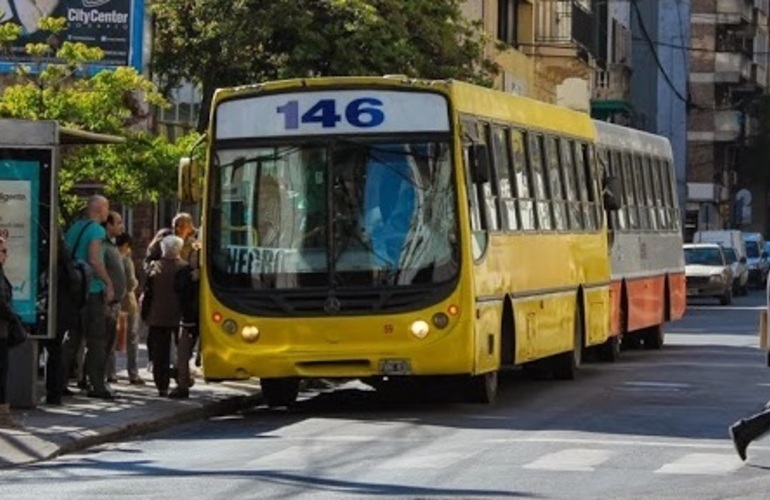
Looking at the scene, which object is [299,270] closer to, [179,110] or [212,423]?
[212,423]

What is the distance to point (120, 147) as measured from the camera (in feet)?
87.4

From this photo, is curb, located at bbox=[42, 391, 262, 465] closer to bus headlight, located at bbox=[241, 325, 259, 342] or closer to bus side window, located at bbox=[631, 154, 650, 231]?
bus headlight, located at bbox=[241, 325, 259, 342]

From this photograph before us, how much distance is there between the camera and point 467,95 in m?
23.5

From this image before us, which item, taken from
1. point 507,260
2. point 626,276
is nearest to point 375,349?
point 507,260

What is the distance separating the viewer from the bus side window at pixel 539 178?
1041 inches

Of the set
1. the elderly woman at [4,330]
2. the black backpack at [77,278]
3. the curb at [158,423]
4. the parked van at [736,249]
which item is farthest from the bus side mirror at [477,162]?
the parked van at [736,249]

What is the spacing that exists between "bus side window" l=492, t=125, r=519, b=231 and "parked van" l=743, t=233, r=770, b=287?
5502cm

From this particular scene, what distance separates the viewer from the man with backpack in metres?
23.1

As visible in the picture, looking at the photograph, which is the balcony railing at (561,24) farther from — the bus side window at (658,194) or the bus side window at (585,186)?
the bus side window at (585,186)

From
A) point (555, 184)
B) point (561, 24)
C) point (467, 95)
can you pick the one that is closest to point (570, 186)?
point (555, 184)

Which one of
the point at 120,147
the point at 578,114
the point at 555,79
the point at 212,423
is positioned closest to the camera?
the point at 212,423

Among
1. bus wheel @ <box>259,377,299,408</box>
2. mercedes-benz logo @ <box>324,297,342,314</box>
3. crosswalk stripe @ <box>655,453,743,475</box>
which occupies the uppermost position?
mercedes-benz logo @ <box>324,297,342,314</box>

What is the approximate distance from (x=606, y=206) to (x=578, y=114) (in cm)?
198

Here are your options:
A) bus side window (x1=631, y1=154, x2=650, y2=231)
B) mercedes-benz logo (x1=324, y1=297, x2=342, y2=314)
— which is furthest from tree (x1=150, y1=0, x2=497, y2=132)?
mercedes-benz logo (x1=324, y1=297, x2=342, y2=314)
